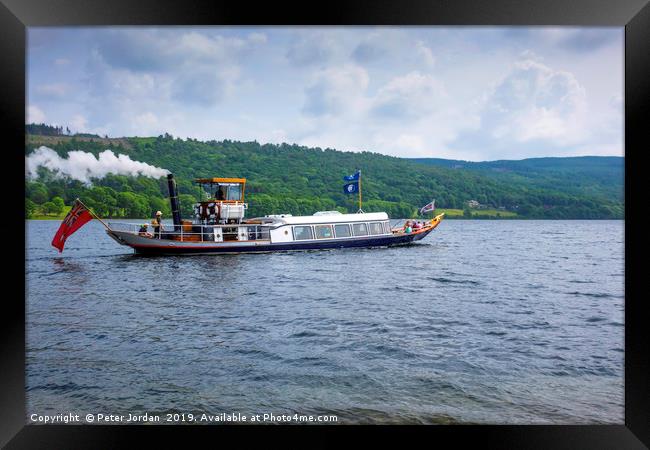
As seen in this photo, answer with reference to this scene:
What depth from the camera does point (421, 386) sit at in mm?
6270

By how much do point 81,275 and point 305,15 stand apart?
15492mm

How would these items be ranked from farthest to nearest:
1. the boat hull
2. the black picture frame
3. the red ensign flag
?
the boat hull
the red ensign flag
the black picture frame

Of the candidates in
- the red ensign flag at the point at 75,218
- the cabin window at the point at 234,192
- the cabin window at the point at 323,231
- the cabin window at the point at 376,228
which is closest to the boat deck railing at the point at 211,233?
the cabin window at the point at 234,192

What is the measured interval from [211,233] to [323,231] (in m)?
5.68

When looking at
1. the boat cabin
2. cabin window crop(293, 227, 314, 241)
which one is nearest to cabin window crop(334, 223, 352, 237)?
cabin window crop(293, 227, 314, 241)

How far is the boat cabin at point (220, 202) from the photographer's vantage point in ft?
72.2

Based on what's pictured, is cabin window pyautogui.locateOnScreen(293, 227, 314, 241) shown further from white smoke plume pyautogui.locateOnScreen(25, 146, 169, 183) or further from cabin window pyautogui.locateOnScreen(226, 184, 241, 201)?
white smoke plume pyautogui.locateOnScreen(25, 146, 169, 183)

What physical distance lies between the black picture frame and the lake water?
1.24 meters

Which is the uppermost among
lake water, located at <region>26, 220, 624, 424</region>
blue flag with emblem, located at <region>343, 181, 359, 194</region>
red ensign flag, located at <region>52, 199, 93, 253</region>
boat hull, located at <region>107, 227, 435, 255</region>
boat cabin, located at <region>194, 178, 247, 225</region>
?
blue flag with emblem, located at <region>343, 181, 359, 194</region>

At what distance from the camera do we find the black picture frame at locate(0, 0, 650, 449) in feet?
13.5
